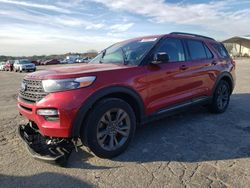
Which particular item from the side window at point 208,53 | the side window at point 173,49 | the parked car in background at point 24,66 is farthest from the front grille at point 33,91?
the parked car in background at point 24,66

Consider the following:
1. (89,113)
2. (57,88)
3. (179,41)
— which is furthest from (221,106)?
(57,88)

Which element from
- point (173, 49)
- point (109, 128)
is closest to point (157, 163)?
point (109, 128)

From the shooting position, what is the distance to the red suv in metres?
3.70

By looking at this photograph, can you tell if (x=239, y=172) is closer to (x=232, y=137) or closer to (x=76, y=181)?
(x=232, y=137)

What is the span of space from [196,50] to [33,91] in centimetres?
354

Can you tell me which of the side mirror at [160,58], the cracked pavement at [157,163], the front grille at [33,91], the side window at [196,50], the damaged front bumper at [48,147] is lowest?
the cracked pavement at [157,163]

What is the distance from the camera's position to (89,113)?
3.84 metres

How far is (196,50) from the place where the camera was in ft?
19.3

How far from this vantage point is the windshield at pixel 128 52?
4.78 metres

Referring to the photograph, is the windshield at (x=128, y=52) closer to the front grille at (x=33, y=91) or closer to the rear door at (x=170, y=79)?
the rear door at (x=170, y=79)

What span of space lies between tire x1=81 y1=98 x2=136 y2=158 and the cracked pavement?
0.17m

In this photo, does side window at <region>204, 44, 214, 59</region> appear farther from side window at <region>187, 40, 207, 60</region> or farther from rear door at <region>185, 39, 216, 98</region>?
side window at <region>187, 40, 207, 60</region>

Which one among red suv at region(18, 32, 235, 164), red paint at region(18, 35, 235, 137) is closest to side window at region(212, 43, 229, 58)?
red paint at region(18, 35, 235, 137)

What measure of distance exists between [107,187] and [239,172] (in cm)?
172
